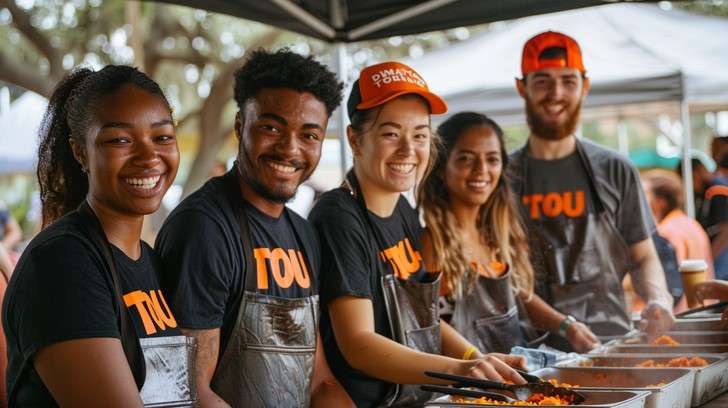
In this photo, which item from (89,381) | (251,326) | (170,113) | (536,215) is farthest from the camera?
(536,215)

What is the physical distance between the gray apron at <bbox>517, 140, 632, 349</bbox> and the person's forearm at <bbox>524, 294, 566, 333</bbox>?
18 cm

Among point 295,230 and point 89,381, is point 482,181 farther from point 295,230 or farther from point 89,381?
point 89,381

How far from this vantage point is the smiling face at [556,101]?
3.93m

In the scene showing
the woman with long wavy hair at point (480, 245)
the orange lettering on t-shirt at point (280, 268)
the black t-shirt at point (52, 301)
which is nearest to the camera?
the black t-shirt at point (52, 301)

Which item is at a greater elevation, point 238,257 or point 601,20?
point 601,20

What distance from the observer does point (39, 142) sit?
2.18m

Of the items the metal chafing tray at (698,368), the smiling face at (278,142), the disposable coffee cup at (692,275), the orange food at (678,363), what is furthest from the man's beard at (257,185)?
the disposable coffee cup at (692,275)

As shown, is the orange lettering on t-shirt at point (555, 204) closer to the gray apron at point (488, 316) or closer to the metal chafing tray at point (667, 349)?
the gray apron at point (488, 316)

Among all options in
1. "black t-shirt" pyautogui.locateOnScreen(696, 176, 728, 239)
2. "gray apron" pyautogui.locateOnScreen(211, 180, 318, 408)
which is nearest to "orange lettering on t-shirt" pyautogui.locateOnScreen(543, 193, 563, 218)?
"gray apron" pyautogui.locateOnScreen(211, 180, 318, 408)

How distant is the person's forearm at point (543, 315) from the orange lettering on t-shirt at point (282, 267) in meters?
1.39

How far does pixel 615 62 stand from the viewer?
22.3 feet

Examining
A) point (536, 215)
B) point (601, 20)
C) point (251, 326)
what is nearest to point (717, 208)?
point (601, 20)

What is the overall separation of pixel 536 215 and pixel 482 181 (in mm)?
615

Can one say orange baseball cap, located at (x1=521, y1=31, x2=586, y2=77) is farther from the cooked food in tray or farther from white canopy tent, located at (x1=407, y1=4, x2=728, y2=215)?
white canopy tent, located at (x1=407, y1=4, x2=728, y2=215)
